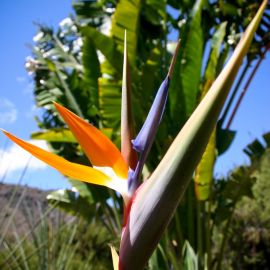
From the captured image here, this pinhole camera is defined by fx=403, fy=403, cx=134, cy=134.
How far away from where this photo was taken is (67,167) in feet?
1.38

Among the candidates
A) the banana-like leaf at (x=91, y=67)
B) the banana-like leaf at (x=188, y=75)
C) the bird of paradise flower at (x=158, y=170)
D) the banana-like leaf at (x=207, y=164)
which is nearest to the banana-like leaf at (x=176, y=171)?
the bird of paradise flower at (x=158, y=170)

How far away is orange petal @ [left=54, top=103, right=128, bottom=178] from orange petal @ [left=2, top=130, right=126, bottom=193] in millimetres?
13

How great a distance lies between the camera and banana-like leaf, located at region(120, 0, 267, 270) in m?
0.36

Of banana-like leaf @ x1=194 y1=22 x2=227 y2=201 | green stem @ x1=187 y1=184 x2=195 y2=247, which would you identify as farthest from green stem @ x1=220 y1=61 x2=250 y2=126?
green stem @ x1=187 y1=184 x2=195 y2=247

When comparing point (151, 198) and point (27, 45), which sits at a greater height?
point (27, 45)

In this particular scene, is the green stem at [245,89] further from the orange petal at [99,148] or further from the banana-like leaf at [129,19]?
the orange petal at [99,148]

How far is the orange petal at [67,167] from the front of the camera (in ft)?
1.35

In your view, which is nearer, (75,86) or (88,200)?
(88,200)

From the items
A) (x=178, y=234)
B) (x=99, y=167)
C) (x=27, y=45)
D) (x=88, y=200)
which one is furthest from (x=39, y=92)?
(x=99, y=167)

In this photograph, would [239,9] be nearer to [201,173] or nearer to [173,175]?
[201,173]

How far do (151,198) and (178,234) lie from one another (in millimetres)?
2261

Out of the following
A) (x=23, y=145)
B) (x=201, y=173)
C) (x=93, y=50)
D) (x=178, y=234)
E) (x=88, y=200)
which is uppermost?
(x=93, y=50)

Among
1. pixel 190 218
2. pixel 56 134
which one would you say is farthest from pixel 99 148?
pixel 56 134

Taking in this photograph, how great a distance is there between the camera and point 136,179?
42 cm
